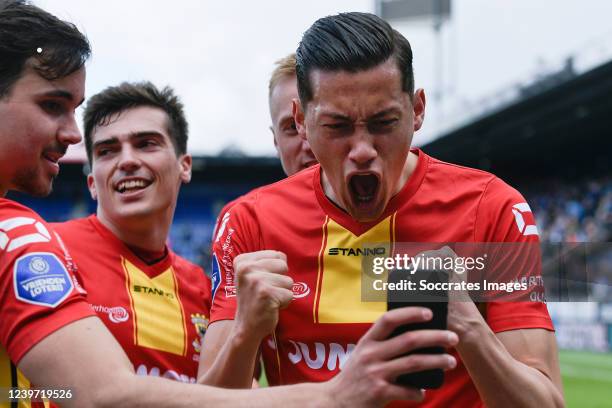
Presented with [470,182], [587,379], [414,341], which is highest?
[470,182]

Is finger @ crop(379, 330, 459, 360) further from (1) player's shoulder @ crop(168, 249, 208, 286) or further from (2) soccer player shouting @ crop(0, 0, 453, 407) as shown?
(1) player's shoulder @ crop(168, 249, 208, 286)

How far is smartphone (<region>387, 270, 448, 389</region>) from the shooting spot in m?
1.70

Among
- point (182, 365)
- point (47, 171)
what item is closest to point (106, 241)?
point (182, 365)

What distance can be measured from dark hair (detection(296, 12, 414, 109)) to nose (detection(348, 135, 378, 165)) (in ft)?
0.82

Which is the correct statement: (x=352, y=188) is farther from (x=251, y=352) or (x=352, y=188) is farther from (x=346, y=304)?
(x=251, y=352)

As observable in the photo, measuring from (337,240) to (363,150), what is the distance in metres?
0.47

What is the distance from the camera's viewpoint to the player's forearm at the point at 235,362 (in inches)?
90.3

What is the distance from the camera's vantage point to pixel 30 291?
2.02 m

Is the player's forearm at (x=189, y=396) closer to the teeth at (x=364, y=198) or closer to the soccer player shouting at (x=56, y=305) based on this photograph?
the soccer player shouting at (x=56, y=305)

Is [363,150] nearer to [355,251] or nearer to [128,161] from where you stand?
[355,251]

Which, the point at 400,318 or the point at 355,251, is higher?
the point at 355,251

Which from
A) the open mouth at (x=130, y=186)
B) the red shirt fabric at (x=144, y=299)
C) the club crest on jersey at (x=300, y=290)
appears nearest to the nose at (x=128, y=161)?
the open mouth at (x=130, y=186)

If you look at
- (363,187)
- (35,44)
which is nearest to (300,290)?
(363,187)

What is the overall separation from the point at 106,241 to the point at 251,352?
2062 millimetres
